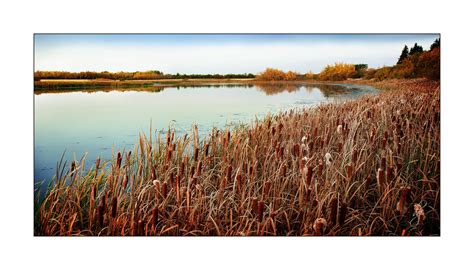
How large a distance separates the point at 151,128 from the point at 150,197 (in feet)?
1.83

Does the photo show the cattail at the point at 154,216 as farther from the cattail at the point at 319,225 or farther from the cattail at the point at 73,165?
the cattail at the point at 319,225

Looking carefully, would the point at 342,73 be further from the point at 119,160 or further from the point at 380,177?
the point at 119,160

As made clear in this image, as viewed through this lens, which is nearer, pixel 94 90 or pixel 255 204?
pixel 255 204

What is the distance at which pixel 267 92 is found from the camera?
4035 mm

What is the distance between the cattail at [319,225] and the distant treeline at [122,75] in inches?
50.4

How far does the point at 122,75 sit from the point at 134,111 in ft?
1.03

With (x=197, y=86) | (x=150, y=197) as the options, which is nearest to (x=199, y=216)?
(x=150, y=197)

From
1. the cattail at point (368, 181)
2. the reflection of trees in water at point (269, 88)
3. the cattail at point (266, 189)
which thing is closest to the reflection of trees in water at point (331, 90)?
the reflection of trees in water at point (269, 88)

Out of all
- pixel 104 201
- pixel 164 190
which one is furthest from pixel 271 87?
pixel 104 201

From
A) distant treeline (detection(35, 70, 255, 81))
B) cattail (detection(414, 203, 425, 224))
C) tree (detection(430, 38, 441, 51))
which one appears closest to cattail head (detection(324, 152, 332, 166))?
cattail (detection(414, 203, 425, 224))

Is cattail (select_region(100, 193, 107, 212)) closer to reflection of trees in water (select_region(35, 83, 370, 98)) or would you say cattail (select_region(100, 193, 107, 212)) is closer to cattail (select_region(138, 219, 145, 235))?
cattail (select_region(138, 219, 145, 235))

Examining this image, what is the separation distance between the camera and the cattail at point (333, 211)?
12.0 feet

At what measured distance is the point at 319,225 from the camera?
12.1 ft
